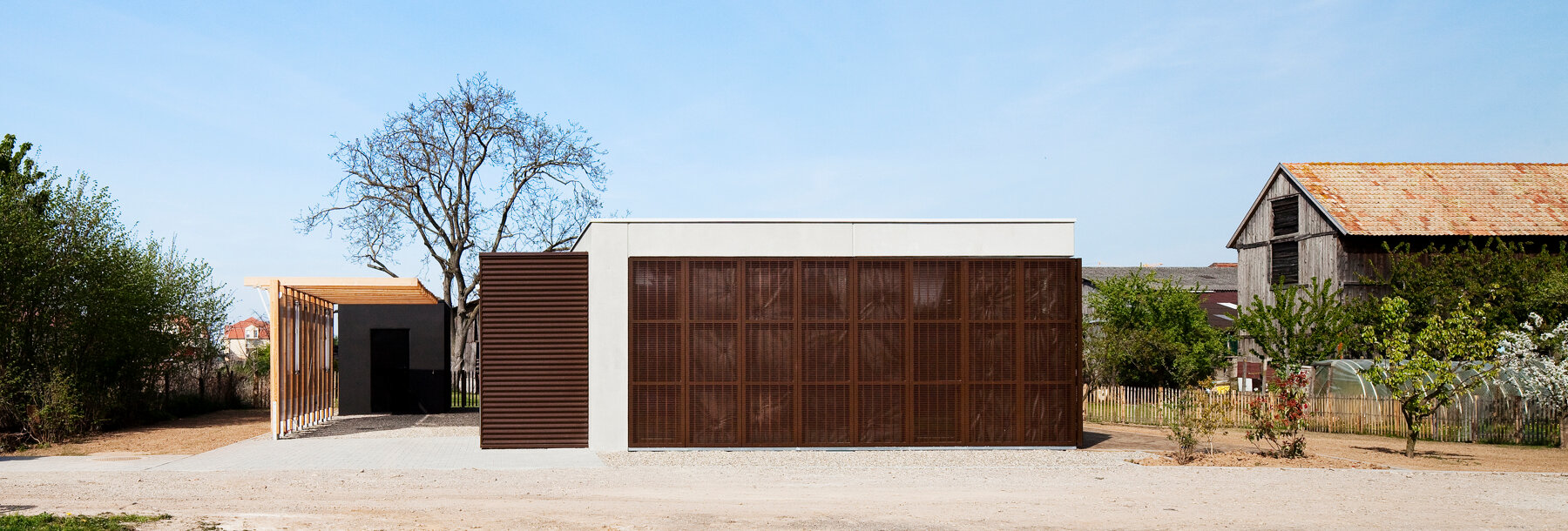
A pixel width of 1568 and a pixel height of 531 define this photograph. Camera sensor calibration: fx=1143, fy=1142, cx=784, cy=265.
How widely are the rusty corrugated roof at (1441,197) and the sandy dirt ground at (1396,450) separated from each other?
9922mm

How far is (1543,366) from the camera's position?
61.4 feet

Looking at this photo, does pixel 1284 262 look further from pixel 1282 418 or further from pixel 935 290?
pixel 935 290

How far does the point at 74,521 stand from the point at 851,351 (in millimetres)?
9505

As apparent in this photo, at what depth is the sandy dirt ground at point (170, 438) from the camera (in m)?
→ 16.2

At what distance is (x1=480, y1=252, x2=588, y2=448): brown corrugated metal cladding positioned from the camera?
51.2 ft

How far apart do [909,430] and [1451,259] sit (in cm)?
1730

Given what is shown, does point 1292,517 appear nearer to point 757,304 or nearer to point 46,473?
point 757,304

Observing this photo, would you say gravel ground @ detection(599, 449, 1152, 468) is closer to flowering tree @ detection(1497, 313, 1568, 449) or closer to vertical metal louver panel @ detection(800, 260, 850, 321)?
vertical metal louver panel @ detection(800, 260, 850, 321)

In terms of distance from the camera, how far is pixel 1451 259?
2628 cm

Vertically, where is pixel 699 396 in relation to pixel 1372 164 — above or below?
below

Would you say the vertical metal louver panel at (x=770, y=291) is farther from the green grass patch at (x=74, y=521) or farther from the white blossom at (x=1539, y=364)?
the white blossom at (x=1539, y=364)

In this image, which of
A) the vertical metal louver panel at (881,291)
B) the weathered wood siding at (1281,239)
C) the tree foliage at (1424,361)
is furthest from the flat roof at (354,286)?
the weathered wood siding at (1281,239)

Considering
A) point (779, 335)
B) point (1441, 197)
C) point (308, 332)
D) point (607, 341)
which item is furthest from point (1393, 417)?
point (308, 332)

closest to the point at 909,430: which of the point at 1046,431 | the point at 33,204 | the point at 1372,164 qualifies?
the point at 1046,431
